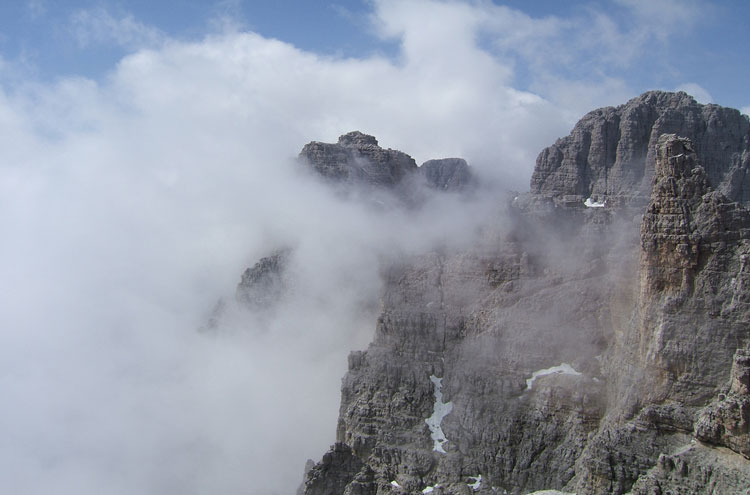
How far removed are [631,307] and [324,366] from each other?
3025 inches

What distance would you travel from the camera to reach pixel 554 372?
90.9 meters

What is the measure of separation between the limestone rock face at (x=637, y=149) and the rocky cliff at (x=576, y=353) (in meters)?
0.55

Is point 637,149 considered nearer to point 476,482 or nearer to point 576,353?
point 576,353

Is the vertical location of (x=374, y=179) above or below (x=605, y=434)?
above

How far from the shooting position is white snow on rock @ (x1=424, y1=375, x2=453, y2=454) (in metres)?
96.1

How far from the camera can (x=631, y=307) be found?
8600 centimetres

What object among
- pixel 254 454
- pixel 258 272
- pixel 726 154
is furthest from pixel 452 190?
pixel 254 454

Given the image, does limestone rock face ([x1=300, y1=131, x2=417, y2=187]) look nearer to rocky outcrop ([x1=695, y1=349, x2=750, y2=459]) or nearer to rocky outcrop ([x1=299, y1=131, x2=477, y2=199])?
rocky outcrop ([x1=299, y1=131, x2=477, y2=199])

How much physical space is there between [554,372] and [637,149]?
5944 cm

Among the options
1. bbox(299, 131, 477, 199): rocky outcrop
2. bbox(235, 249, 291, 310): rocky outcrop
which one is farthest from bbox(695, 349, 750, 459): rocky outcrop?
bbox(235, 249, 291, 310): rocky outcrop

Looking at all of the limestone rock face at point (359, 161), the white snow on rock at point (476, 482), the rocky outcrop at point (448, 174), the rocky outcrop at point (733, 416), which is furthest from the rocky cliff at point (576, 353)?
the rocky outcrop at point (448, 174)

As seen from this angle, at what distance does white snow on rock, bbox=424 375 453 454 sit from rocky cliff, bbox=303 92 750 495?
20 centimetres

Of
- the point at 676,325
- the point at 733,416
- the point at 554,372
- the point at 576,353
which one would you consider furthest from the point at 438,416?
the point at 733,416

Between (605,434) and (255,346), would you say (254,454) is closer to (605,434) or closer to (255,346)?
(255,346)
